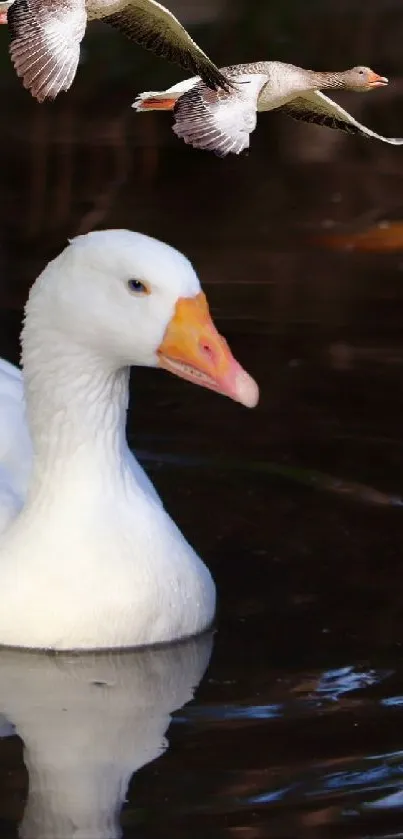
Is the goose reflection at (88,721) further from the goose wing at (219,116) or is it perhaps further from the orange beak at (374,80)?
the orange beak at (374,80)

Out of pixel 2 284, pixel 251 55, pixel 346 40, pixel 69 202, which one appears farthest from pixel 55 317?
pixel 346 40

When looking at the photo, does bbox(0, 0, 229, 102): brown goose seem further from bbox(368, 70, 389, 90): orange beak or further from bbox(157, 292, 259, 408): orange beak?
bbox(157, 292, 259, 408): orange beak

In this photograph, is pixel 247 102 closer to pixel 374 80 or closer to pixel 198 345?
pixel 374 80

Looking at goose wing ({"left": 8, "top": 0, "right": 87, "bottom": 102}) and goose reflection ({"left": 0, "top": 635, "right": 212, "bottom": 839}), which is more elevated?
goose wing ({"left": 8, "top": 0, "right": 87, "bottom": 102})

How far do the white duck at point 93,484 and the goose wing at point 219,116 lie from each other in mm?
1300

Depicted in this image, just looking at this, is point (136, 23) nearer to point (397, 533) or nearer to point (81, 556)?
point (81, 556)

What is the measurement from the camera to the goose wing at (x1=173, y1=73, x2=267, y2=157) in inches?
144

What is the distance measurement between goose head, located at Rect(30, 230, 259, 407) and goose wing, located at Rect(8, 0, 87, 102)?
158 centimetres

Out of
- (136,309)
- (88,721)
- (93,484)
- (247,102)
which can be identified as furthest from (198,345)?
(247,102)

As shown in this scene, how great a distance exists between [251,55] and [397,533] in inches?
287

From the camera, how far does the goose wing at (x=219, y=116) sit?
12.0 ft

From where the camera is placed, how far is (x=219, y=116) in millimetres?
3820

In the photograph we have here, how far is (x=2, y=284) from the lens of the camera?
9.26 meters

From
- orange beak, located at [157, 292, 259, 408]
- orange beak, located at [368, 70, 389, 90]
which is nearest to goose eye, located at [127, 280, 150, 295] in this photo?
orange beak, located at [157, 292, 259, 408]
